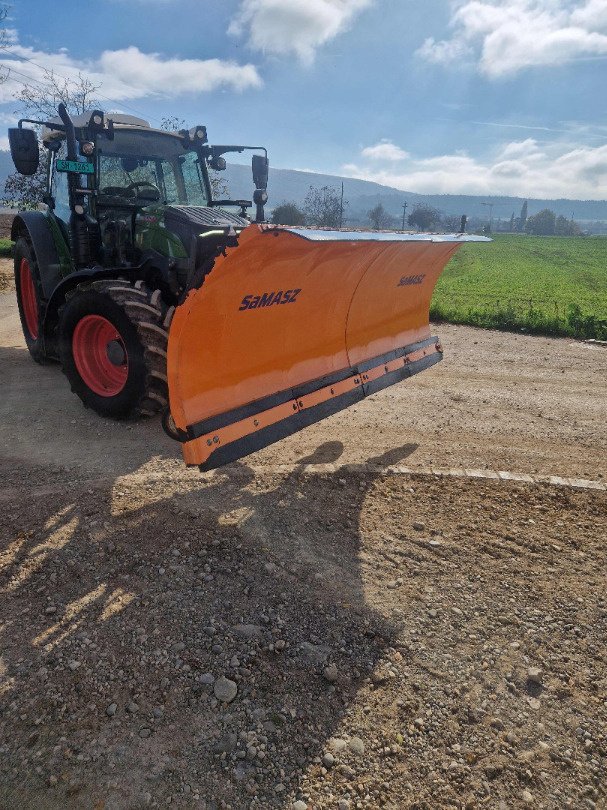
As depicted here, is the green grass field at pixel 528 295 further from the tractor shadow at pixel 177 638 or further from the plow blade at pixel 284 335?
the tractor shadow at pixel 177 638

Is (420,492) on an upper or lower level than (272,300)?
lower

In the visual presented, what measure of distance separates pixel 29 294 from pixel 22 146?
3062 millimetres

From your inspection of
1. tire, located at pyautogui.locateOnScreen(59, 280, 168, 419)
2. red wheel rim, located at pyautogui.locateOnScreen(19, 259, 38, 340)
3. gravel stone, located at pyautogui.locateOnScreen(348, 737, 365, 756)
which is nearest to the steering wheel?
tire, located at pyautogui.locateOnScreen(59, 280, 168, 419)

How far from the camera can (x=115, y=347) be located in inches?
173

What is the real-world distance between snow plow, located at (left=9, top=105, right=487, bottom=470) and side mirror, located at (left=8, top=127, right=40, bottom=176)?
16mm

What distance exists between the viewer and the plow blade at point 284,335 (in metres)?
3.21

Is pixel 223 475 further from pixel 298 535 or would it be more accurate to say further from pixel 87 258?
pixel 87 258

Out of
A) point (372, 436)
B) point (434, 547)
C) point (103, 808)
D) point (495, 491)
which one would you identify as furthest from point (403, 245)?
point (103, 808)

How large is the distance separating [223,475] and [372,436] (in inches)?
60.6

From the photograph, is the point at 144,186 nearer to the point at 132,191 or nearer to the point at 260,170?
the point at 132,191

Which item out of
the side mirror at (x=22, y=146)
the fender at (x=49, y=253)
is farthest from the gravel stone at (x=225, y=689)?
the fender at (x=49, y=253)

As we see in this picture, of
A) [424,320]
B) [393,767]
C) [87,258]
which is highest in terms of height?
[87,258]

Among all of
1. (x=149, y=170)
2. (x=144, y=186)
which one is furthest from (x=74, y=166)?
(x=149, y=170)

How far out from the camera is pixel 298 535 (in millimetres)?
3484
